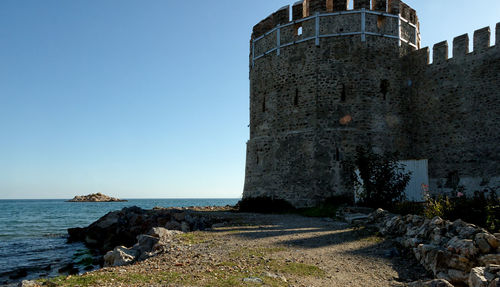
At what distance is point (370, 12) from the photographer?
63.9 ft

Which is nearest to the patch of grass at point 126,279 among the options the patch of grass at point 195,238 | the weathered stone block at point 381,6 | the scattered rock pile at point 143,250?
the scattered rock pile at point 143,250

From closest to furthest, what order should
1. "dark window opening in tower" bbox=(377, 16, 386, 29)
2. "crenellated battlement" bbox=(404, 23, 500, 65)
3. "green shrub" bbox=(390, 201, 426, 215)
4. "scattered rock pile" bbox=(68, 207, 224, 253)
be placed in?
"green shrub" bbox=(390, 201, 426, 215), "scattered rock pile" bbox=(68, 207, 224, 253), "crenellated battlement" bbox=(404, 23, 500, 65), "dark window opening in tower" bbox=(377, 16, 386, 29)

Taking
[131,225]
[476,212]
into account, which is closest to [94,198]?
[131,225]

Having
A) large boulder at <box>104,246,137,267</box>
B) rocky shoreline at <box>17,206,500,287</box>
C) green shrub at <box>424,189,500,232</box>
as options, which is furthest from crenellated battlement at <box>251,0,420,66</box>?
large boulder at <box>104,246,137,267</box>

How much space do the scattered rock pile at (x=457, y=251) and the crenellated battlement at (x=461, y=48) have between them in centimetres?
1301

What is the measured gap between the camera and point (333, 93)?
63.4 feet

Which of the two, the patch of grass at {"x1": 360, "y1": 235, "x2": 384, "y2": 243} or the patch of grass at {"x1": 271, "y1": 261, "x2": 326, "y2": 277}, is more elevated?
the patch of grass at {"x1": 360, "y1": 235, "x2": 384, "y2": 243}

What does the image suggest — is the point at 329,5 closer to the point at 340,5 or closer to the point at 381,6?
the point at 340,5

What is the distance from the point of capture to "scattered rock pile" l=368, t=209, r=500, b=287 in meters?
4.57

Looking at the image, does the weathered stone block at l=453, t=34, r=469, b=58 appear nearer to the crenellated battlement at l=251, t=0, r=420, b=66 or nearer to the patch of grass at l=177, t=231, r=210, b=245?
the crenellated battlement at l=251, t=0, r=420, b=66

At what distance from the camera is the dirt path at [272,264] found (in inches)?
216

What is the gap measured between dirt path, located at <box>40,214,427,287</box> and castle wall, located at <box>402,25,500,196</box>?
979 centimetres

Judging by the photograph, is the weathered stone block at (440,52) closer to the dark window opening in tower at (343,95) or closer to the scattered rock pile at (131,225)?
the dark window opening in tower at (343,95)

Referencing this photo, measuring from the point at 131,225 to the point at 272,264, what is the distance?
12685 millimetres
